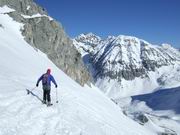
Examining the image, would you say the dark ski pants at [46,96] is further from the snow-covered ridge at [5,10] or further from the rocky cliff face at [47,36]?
the snow-covered ridge at [5,10]

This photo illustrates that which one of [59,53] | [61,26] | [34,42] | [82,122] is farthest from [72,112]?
[61,26]

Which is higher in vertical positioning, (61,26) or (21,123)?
(61,26)

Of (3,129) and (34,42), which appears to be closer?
(3,129)

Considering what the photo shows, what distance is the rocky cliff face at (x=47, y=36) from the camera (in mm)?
91812

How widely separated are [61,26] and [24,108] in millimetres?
92541

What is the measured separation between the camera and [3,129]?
810 inches

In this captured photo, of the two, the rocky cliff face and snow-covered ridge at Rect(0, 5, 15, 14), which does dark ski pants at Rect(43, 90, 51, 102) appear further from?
snow-covered ridge at Rect(0, 5, 15, 14)

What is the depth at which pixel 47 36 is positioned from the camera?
103 m

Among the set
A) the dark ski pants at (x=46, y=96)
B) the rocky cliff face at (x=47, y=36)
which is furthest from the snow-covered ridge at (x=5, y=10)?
the dark ski pants at (x=46, y=96)

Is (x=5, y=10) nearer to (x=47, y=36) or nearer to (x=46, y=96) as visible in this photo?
(x=47, y=36)

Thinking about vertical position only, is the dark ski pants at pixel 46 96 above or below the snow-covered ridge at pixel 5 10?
below

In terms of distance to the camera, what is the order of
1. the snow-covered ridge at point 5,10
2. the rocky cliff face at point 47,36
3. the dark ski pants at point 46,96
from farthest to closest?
1. the rocky cliff face at point 47,36
2. the snow-covered ridge at point 5,10
3. the dark ski pants at point 46,96

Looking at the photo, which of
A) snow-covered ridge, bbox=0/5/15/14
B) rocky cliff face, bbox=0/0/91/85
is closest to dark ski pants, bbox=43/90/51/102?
rocky cliff face, bbox=0/0/91/85

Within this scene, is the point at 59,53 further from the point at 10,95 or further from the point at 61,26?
the point at 10,95
